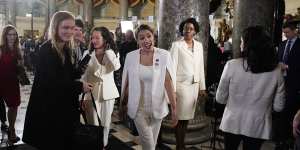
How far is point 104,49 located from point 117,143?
160 centimetres

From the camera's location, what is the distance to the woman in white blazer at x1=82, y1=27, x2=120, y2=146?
353cm

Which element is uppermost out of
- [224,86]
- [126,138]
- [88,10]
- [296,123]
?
[88,10]

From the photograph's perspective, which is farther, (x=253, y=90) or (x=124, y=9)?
(x=124, y=9)

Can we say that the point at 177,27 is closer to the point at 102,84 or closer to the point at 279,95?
the point at 102,84

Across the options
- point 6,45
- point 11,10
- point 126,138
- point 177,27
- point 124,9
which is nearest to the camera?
point 6,45

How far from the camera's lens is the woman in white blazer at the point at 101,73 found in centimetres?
353

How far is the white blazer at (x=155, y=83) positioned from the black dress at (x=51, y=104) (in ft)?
2.38

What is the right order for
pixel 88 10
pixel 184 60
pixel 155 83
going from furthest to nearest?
pixel 88 10, pixel 184 60, pixel 155 83

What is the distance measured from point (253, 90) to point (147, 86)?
1.00 m

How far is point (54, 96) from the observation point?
243 centimetres

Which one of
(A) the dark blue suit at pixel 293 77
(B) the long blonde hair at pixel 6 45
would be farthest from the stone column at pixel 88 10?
(A) the dark blue suit at pixel 293 77

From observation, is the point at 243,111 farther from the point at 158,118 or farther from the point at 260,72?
the point at 158,118

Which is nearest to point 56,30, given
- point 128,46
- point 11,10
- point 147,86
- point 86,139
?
point 86,139

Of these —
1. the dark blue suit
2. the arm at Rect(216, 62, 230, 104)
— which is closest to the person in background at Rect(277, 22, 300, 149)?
the dark blue suit
